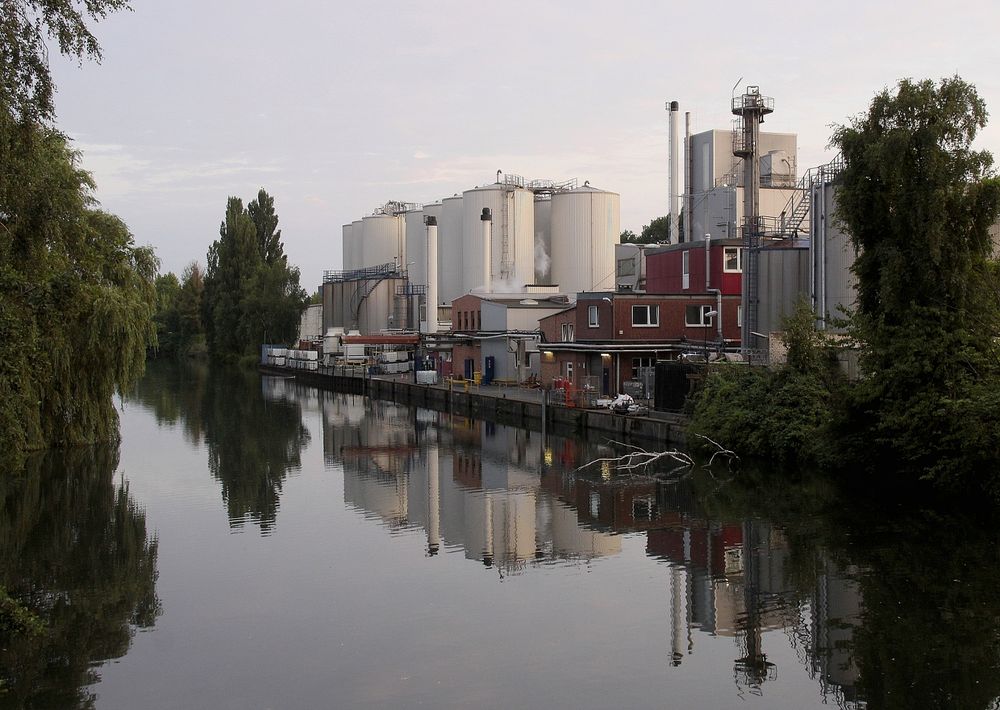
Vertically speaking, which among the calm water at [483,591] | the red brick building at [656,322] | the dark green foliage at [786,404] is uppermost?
the red brick building at [656,322]

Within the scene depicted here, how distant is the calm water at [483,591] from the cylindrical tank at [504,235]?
36994 millimetres

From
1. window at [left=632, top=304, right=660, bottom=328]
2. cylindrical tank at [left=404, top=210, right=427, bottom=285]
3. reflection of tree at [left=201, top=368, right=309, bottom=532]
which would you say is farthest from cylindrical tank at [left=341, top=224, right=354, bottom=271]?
window at [left=632, top=304, right=660, bottom=328]

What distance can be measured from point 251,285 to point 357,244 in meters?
9.14

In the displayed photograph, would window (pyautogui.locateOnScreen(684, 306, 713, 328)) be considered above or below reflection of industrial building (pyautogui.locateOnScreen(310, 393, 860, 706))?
above

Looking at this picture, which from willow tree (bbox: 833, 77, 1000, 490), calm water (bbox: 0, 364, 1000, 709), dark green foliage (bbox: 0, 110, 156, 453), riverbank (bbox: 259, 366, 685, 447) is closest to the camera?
calm water (bbox: 0, 364, 1000, 709)

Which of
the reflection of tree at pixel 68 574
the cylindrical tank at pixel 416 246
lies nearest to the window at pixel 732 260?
the reflection of tree at pixel 68 574

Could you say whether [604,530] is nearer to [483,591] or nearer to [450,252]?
[483,591]

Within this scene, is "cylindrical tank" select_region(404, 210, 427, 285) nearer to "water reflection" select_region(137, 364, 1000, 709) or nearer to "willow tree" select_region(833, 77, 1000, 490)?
"water reflection" select_region(137, 364, 1000, 709)

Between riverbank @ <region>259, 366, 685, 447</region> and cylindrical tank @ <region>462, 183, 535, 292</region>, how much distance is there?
8.97m

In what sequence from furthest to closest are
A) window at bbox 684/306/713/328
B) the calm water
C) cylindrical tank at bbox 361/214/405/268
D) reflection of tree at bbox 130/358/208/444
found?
cylindrical tank at bbox 361/214/405/268 < reflection of tree at bbox 130/358/208/444 < window at bbox 684/306/713/328 < the calm water

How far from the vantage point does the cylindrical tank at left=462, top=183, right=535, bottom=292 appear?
64.9m

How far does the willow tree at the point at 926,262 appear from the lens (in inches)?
859

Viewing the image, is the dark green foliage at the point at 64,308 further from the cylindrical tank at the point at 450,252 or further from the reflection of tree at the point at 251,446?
the cylindrical tank at the point at 450,252

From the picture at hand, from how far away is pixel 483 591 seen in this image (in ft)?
53.9
